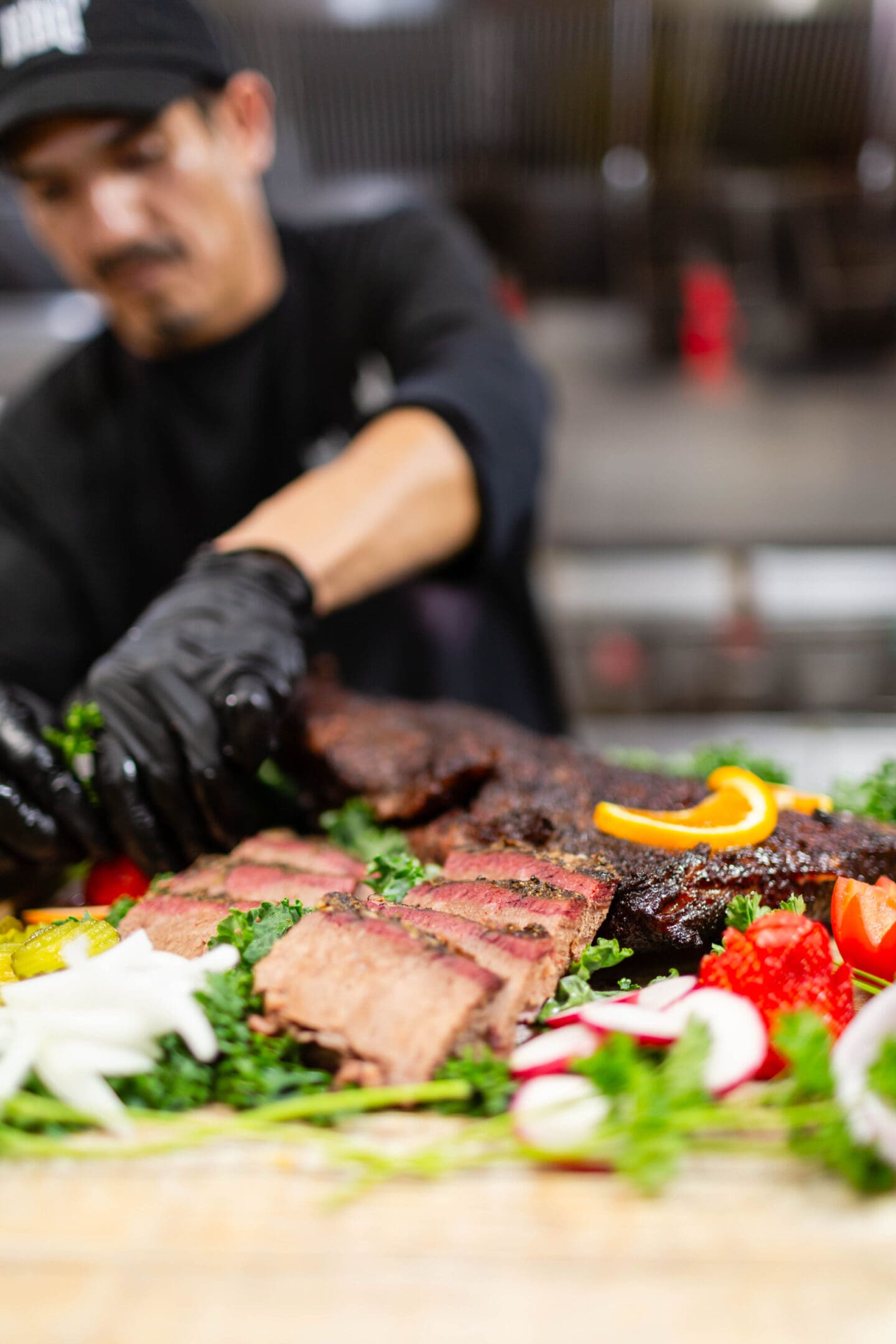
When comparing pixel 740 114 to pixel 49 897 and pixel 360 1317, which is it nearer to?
pixel 49 897

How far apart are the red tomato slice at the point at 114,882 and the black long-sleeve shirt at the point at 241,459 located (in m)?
1.37

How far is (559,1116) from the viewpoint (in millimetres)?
1273

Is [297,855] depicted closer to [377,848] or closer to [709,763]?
[377,848]

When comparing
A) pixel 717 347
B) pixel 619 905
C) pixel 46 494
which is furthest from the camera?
pixel 717 347

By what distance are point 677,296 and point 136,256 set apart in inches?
133

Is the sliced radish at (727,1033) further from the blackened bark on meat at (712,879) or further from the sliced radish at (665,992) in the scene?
the blackened bark on meat at (712,879)

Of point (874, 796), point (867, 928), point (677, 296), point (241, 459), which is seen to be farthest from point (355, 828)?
point (677, 296)

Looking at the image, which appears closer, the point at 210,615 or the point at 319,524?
the point at 210,615

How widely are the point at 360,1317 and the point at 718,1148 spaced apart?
1.61 ft

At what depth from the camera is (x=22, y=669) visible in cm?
324

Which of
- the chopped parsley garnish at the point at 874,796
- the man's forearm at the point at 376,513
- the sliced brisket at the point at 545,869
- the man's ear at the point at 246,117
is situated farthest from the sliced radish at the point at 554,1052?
the man's ear at the point at 246,117

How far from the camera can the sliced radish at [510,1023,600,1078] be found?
4.51ft

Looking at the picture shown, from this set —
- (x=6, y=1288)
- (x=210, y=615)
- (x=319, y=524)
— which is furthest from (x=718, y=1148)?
(x=319, y=524)

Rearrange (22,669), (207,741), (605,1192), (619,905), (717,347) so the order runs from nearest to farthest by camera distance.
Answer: (605,1192) < (619,905) < (207,741) < (22,669) < (717,347)
